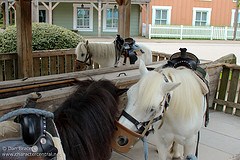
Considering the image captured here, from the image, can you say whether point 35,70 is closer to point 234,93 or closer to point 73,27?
point 234,93

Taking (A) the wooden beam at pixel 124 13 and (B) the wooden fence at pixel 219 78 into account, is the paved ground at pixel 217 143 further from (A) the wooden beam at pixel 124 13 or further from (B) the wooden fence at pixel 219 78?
(A) the wooden beam at pixel 124 13

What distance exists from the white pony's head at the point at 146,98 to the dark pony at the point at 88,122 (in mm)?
244

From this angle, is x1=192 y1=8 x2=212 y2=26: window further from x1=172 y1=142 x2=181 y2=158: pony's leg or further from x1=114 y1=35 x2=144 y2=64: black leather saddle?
x1=172 y1=142 x2=181 y2=158: pony's leg

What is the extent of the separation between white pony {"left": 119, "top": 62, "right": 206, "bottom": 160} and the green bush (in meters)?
4.41

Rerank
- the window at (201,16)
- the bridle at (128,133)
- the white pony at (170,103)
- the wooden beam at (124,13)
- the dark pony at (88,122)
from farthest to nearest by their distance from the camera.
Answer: the window at (201,16), the wooden beam at (124,13), the white pony at (170,103), the bridle at (128,133), the dark pony at (88,122)

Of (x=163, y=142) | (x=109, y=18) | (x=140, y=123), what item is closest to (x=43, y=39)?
(x=163, y=142)

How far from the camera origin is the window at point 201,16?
65.6 ft

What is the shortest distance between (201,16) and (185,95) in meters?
19.4

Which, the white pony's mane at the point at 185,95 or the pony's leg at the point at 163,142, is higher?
the white pony's mane at the point at 185,95

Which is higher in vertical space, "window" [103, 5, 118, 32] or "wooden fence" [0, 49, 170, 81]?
"window" [103, 5, 118, 32]

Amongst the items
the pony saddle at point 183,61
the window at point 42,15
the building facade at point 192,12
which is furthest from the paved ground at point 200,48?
the pony saddle at point 183,61

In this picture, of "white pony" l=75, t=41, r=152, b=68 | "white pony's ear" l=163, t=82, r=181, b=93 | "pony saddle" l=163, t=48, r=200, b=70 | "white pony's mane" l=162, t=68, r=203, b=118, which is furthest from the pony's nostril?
"white pony" l=75, t=41, r=152, b=68

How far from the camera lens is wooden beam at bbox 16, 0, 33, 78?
4.04m

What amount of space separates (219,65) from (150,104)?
3430 mm
